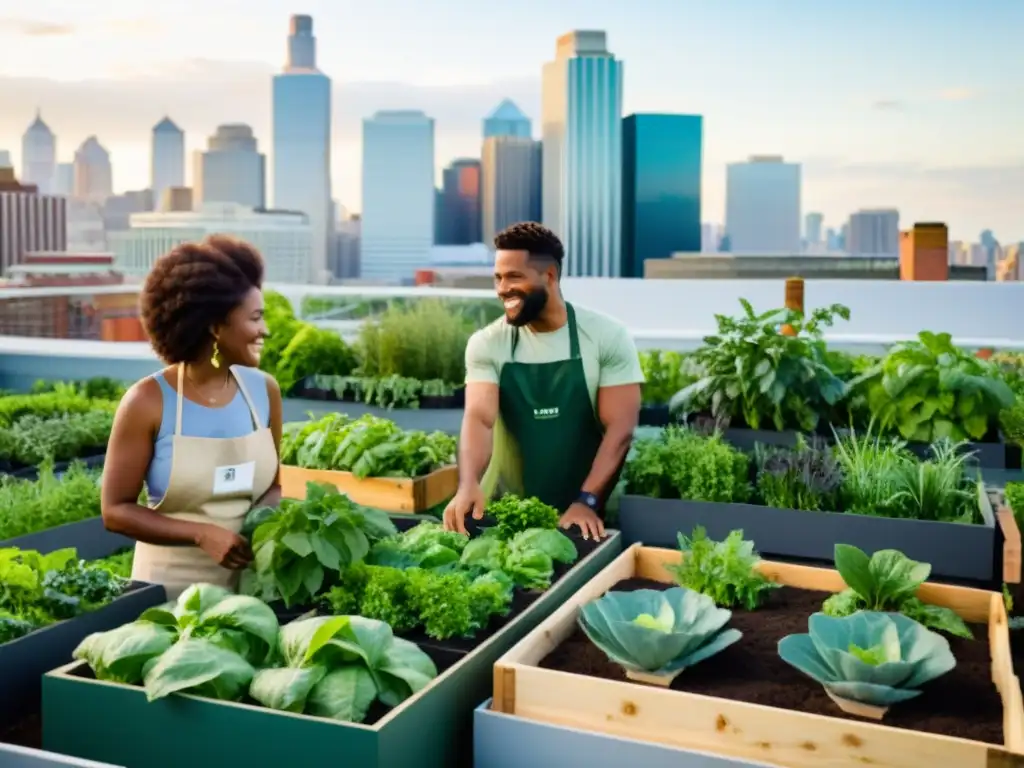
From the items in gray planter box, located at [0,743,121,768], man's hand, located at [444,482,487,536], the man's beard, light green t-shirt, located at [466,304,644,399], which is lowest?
gray planter box, located at [0,743,121,768]

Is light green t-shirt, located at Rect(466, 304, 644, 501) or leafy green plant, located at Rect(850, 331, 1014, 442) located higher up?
light green t-shirt, located at Rect(466, 304, 644, 501)

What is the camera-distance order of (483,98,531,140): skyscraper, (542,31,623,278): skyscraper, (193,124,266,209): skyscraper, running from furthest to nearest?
(483,98,531,140): skyscraper
(193,124,266,209): skyscraper
(542,31,623,278): skyscraper

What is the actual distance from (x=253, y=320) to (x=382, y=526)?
0.60 m

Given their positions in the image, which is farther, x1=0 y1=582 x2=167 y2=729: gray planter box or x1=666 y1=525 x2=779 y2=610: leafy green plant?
x1=666 y1=525 x2=779 y2=610: leafy green plant

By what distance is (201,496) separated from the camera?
8.21 feet

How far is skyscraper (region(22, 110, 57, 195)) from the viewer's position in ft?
317

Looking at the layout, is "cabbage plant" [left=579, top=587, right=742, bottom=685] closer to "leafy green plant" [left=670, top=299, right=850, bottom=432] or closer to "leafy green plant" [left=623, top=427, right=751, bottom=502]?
"leafy green plant" [left=623, top=427, right=751, bottom=502]

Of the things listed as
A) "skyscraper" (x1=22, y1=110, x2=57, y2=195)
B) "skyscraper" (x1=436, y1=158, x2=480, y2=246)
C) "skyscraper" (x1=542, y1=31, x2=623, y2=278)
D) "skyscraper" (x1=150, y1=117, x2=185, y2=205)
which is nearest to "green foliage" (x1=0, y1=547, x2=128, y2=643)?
"skyscraper" (x1=542, y1=31, x2=623, y2=278)

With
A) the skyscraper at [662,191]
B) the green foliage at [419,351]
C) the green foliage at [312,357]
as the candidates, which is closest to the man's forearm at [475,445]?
the green foliage at [419,351]

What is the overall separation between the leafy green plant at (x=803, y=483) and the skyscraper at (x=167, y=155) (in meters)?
96.4

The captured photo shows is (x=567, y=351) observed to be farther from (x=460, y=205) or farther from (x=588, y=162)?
(x=588, y=162)

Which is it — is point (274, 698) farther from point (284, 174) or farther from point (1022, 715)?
point (284, 174)

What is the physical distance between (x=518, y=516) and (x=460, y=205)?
68.7 metres

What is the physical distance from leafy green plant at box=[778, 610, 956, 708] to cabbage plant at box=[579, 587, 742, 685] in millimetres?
127
